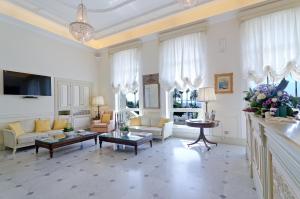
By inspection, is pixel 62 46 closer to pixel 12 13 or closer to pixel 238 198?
pixel 12 13

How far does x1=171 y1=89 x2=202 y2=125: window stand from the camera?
5.87 metres

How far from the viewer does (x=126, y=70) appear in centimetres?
729

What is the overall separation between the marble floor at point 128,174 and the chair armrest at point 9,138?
0.83ft

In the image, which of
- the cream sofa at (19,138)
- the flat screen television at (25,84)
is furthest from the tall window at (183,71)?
the cream sofa at (19,138)

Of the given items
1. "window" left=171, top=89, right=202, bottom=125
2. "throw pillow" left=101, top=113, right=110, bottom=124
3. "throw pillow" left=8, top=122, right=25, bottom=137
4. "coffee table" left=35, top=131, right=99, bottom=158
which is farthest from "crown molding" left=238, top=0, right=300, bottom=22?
"throw pillow" left=8, top=122, right=25, bottom=137

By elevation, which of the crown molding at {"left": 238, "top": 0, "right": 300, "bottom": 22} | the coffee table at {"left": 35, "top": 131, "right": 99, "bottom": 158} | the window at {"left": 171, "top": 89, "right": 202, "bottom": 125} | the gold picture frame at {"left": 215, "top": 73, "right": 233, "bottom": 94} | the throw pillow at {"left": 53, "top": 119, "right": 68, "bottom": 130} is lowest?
the coffee table at {"left": 35, "top": 131, "right": 99, "bottom": 158}

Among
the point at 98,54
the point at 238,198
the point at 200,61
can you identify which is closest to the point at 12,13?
the point at 98,54

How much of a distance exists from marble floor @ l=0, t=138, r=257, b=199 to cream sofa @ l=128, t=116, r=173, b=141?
793 millimetres

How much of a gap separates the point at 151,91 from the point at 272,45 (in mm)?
3892

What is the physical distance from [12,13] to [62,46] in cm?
169

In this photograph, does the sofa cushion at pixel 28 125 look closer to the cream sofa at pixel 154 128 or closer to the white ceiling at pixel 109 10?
the cream sofa at pixel 154 128

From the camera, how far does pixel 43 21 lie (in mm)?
6074

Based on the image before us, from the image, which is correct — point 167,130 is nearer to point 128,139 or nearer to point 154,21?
point 128,139

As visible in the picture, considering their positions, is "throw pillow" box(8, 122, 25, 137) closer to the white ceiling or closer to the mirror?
the white ceiling
